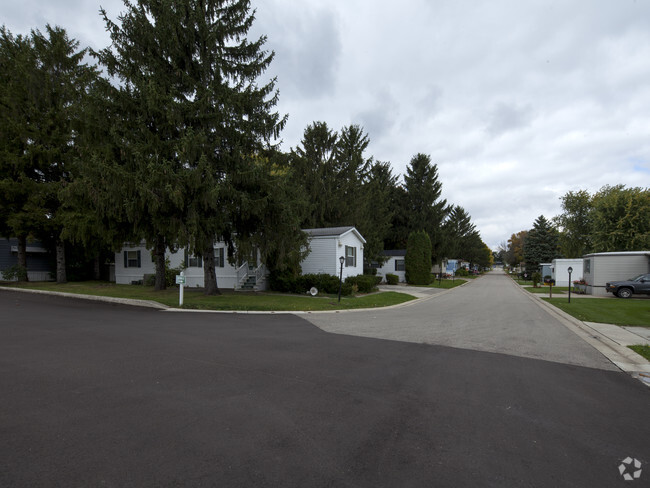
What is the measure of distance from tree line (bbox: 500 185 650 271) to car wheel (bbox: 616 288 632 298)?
16448mm

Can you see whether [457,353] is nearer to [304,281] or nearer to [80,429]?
[80,429]

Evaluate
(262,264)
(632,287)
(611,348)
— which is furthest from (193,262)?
(632,287)

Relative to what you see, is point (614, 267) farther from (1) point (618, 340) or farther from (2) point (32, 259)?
(2) point (32, 259)

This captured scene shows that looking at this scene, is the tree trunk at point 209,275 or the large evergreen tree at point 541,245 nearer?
the tree trunk at point 209,275

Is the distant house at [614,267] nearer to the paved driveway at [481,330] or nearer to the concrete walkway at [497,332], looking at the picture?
the concrete walkway at [497,332]

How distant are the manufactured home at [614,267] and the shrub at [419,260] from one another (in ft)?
39.8

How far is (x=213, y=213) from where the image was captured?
45.7 ft

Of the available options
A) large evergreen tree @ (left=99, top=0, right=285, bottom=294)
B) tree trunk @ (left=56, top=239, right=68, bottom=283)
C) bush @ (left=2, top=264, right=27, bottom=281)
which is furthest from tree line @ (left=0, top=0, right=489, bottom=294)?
bush @ (left=2, top=264, right=27, bottom=281)

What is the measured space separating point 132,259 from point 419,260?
79.7 feet

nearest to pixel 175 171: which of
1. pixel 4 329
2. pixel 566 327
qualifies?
pixel 4 329

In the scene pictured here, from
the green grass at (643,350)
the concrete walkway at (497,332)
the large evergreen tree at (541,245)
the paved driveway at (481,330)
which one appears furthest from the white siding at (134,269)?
the large evergreen tree at (541,245)

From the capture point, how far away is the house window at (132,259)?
24734mm

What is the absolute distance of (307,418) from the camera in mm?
3535

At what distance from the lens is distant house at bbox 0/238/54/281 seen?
2692 centimetres
